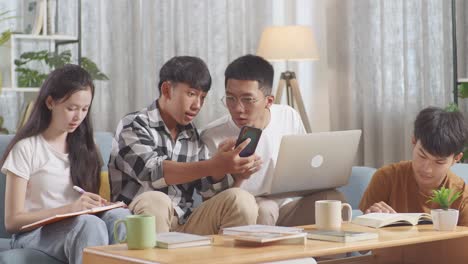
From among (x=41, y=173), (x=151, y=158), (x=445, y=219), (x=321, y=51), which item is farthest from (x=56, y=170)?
(x=321, y=51)

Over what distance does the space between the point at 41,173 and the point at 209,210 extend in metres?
0.54

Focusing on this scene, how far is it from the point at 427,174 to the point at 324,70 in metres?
2.92

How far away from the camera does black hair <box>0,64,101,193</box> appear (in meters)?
2.61

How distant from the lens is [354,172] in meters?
3.34

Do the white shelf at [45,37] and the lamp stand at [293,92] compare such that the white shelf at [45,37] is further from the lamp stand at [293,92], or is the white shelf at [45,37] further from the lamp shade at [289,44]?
the lamp stand at [293,92]

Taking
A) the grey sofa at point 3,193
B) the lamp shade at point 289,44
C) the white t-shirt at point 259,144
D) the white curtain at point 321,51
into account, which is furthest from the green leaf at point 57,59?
the white t-shirt at point 259,144

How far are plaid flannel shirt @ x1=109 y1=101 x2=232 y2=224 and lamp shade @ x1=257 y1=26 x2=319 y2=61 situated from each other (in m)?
2.20

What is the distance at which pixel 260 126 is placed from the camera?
290 cm

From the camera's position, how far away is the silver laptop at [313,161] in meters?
2.66

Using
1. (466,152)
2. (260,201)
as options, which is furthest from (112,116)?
(260,201)

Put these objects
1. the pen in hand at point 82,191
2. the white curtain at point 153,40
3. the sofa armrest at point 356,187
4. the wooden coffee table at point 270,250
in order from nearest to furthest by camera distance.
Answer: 1. the wooden coffee table at point 270,250
2. the pen in hand at point 82,191
3. the sofa armrest at point 356,187
4. the white curtain at point 153,40

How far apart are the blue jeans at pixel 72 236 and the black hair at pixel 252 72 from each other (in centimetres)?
65

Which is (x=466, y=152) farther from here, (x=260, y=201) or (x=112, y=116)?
(x=112, y=116)

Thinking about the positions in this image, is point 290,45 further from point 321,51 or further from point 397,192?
point 397,192
